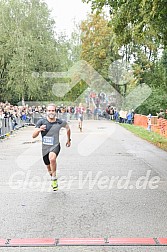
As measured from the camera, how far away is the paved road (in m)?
5.88

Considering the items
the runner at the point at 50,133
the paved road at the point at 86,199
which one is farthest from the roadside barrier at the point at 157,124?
the runner at the point at 50,133

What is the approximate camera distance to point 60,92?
5106 cm

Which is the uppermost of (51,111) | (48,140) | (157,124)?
(51,111)

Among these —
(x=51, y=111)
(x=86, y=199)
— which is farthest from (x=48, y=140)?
(x=86, y=199)

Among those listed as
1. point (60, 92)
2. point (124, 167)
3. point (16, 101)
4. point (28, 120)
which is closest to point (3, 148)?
point (124, 167)

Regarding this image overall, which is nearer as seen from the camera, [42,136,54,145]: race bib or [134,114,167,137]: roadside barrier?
[42,136,54,145]: race bib

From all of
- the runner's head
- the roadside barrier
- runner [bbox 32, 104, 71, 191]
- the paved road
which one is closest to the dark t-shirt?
runner [bbox 32, 104, 71, 191]

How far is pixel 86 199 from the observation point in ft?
25.8

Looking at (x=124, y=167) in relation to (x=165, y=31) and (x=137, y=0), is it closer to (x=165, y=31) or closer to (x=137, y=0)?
(x=137, y=0)

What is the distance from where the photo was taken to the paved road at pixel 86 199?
5875 millimetres

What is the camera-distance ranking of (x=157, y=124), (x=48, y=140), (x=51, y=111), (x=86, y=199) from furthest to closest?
(x=157, y=124) → (x=48, y=140) → (x=51, y=111) → (x=86, y=199)

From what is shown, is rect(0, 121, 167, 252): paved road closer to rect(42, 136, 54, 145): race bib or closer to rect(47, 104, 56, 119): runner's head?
rect(42, 136, 54, 145): race bib

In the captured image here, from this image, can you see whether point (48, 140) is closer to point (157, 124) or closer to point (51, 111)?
point (51, 111)

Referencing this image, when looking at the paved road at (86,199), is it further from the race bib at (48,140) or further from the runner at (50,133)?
the race bib at (48,140)
